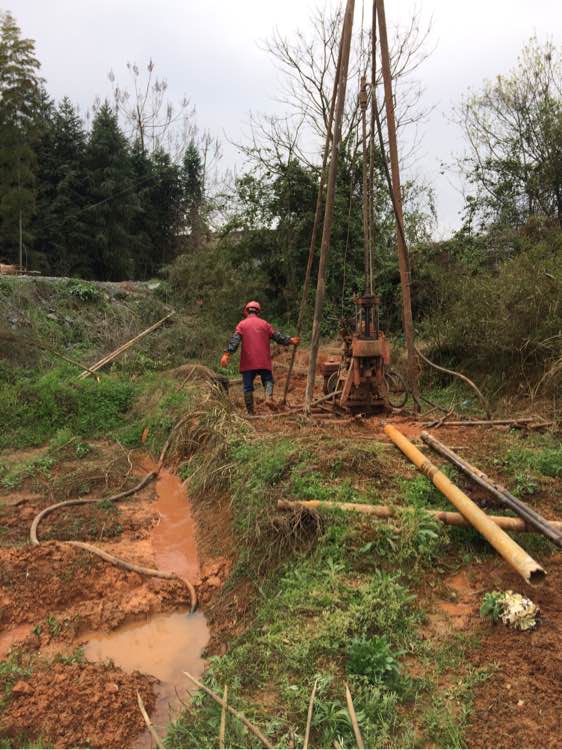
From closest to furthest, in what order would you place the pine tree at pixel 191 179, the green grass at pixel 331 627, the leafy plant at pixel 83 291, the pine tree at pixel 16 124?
the green grass at pixel 331 627, the leafy plant at pixel 83 291, the pine tree at pixel 16 124, the pine tree at pixel 191 179

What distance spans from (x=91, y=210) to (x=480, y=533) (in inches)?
946

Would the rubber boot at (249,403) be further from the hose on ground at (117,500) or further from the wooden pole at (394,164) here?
the wooden pole at (394,164)

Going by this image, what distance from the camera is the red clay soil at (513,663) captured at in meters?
2.35

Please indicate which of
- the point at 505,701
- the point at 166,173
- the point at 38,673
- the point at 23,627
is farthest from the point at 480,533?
the point at 166,173

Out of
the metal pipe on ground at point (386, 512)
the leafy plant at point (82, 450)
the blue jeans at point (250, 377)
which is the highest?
the blue jeans at point (250, 377)

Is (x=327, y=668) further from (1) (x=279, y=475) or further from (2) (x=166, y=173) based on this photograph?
(2) (x=166, y=173)

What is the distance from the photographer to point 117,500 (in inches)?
248

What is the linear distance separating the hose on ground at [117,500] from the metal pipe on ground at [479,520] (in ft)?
6.55

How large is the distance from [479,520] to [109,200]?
79.7ft

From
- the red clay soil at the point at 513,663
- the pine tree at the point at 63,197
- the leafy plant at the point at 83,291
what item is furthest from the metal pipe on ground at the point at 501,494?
the pine tree at the point at 63,197

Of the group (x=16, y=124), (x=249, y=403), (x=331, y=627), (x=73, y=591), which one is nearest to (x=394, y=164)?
(x=249, y=403)

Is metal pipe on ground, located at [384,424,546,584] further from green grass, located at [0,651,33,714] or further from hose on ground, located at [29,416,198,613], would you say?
green grass, located at [0,651,33,714]

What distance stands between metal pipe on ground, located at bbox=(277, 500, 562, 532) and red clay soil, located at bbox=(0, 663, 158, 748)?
1.44m

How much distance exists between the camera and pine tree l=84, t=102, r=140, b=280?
24469mm
